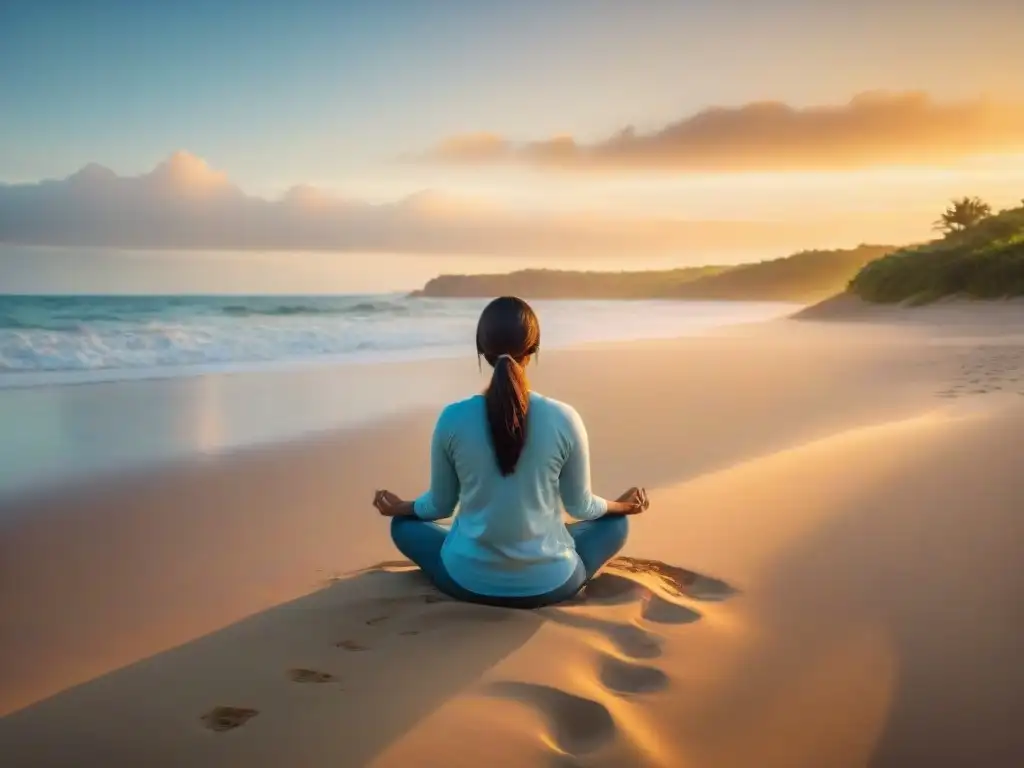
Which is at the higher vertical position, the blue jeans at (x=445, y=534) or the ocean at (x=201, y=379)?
the ocean at (x=201, y=379)

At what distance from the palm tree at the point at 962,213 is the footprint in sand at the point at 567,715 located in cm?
2785

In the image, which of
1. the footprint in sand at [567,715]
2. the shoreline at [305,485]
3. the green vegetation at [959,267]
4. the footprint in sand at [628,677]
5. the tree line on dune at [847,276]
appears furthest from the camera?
the tree line on dune at [847,276]

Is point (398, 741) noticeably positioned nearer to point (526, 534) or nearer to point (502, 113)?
point (526, 534)

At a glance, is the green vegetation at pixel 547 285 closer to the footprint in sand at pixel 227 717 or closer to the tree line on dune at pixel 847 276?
the tree line on dune at pixel 847 276

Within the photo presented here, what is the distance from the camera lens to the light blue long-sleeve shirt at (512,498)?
104 inches

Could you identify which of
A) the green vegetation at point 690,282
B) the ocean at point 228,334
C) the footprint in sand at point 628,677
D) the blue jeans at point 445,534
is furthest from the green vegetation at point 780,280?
the footprint in sand at point 628,677

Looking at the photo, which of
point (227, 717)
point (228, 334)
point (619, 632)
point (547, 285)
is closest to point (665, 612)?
point (619, 632)

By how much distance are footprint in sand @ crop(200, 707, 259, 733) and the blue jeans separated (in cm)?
88

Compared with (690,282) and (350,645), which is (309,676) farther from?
(690,282)

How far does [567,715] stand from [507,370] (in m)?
0.97

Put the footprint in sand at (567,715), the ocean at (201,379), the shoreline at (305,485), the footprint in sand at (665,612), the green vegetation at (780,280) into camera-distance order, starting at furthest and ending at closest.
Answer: the green vegetation at (780,280) < the ocean at (201,379) < the shoreline at (305,485) < the footprint in sand at (665,612) < the footprint in sand at (567,715)

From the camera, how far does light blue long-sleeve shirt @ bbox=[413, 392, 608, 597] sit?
2631 mm

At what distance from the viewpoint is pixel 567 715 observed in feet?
7.11

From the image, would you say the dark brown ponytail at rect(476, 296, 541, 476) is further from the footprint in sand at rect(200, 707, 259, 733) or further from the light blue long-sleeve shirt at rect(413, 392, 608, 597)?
the footprint in sand at rect(200, 707, 259, 733)
